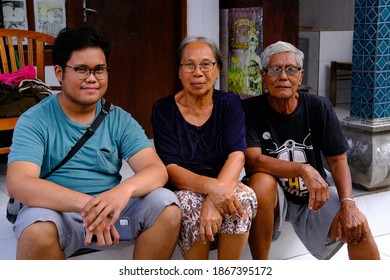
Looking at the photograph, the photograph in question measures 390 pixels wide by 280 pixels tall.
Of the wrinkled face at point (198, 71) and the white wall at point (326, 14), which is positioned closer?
the wrinkled face at point (198, 71)

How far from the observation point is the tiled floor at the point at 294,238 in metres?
2.30

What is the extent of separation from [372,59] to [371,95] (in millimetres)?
217

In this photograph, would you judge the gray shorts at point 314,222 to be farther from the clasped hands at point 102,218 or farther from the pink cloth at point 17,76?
the pink cloth at point 17,76

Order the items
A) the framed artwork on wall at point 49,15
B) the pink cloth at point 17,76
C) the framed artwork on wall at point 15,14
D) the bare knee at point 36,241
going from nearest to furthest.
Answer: the bare knee at point 36,241
the pink cloth at point 17,76
the framed artwork on wall at point 15,14
the framed artwork on wall at point 49,15

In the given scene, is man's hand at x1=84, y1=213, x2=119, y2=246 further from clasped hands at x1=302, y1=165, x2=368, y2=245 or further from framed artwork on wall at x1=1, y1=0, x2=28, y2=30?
framed artwork on wall at x1=1, y1=0, x2=28, y2=30

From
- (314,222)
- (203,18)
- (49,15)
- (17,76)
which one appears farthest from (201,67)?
(203,18)

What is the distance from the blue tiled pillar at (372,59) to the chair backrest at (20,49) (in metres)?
2.04

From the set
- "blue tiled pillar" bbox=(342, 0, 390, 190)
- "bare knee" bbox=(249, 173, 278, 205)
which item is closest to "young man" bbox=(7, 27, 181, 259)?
"bare knee" bbox=(249, 173, 278, 205)

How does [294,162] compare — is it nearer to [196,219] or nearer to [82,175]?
[196,219]

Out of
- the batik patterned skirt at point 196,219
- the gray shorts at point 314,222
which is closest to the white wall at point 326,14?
the gray shorts at point 314,222

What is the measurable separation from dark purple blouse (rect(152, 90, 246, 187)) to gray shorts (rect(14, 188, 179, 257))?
10.9 inches

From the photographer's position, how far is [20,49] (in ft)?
11.8

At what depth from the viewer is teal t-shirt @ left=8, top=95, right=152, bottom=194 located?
6.41 feet

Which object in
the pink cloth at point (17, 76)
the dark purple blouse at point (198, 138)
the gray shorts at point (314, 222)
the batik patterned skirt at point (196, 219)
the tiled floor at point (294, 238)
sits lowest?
the tiled floor at point (294, 238)
